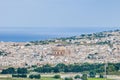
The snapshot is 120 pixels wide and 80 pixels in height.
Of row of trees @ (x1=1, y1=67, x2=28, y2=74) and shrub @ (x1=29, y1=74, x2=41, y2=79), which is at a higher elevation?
row of trees @ (x1=1, y1=67, x2=28, y2=74)

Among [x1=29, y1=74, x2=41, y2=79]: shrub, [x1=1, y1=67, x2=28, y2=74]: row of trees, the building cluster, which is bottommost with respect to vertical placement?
[x1=29, y1=74, x2=41, y2=79]: shrub

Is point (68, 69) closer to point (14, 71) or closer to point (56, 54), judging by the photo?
point (14, 71)

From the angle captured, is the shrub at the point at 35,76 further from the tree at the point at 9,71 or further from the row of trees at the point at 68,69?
the tree at the point at 9,71

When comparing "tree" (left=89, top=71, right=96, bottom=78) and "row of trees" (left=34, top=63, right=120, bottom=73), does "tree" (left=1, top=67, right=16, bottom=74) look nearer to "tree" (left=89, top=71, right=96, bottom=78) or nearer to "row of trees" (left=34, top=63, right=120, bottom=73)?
"row of trees" (left=34, top=63, right=120, bottom=73)

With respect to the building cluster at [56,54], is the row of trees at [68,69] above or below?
below

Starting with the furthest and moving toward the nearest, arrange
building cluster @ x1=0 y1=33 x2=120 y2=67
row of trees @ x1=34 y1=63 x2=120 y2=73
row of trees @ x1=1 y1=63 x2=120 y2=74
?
building cluster @ x1=0 y1=33 x2=120 y2=67
row of trees @ x1=34 y1=63 x2=120 y2=73
row of trees @ x1=1 y1=63 x2=120 y2=74

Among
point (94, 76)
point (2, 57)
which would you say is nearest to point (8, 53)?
point (2, 57)

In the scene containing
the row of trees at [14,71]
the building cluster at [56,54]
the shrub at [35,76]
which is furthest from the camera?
the building cluster at [56,54]

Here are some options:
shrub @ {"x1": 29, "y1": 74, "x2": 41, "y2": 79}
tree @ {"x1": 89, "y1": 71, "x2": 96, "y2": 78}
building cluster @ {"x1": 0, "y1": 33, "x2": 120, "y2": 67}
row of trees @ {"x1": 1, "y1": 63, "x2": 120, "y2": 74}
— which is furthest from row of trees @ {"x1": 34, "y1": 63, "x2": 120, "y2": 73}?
building cluster @ {"x1": 0, "y1": 33, "x2": 120, "y2": 67}

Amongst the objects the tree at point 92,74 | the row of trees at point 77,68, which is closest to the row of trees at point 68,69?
the row of trees at point 77,68

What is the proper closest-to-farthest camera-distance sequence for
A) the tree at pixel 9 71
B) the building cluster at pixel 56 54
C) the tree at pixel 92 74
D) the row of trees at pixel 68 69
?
the tree at pixel 92 74
the tree at pixel 9 71
the row of trees at pixel 68 69
the building cluster at pixel 56 54

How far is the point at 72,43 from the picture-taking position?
12288 cm

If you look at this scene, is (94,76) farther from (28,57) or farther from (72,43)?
(72,43)

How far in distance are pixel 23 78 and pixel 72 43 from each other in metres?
53.9
